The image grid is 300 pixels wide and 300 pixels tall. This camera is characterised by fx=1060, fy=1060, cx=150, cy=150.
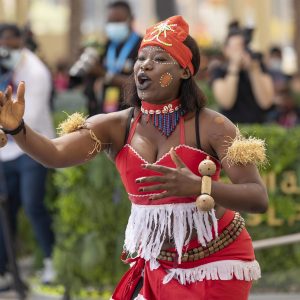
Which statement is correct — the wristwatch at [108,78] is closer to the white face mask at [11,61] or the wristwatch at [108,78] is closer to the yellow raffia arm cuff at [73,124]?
the white face mask at [11,61]

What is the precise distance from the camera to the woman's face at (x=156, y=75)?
4520mm

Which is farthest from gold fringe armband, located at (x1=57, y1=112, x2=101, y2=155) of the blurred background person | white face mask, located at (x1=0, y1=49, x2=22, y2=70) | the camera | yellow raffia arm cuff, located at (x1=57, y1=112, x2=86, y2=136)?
the blurred background person

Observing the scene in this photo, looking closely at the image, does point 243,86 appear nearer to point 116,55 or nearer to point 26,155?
point 116,55

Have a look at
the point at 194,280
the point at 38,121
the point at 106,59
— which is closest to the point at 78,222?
the point at 38,121

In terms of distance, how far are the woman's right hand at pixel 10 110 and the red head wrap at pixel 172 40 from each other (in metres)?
0.65

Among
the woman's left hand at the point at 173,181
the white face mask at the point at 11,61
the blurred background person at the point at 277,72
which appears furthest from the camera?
the blurred background person at the point at 277,72

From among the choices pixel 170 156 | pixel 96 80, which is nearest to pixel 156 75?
pixel 170 156

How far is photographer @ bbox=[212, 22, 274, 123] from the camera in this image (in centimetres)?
862

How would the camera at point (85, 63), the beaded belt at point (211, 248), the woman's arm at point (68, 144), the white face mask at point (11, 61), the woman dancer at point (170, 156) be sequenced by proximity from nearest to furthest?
the woman's arm at point (68, 144) → the woman dancer at point (170, 156) → the beaded belt at point (211, 248) → the white face mask at point (11, 61) → the camera at point (85, 63)

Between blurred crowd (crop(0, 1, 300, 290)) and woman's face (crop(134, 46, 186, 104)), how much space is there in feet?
11.1

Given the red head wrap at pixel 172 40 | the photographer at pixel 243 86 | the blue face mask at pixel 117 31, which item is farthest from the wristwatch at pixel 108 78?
the red head wrap at pixel 172 40

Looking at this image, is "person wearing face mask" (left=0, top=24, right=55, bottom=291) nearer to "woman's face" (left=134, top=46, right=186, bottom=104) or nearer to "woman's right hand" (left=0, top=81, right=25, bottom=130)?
"woman's face" (left=134, top=46, right=186, bottom=104)

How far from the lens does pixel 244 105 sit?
8727mm

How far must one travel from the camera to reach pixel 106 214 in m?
8.03
